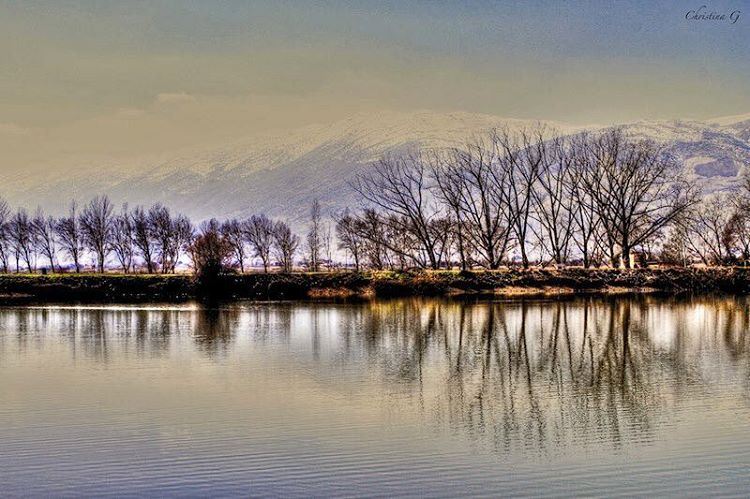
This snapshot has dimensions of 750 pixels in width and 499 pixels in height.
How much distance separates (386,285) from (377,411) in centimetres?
4475

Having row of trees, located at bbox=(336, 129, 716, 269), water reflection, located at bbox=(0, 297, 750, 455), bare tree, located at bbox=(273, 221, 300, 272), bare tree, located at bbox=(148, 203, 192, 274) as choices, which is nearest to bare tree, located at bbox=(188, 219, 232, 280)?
→ row of trees, located at bbox=(336, 129, 716, 269)

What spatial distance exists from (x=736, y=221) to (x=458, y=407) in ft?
241

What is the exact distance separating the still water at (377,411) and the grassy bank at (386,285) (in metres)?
26.8

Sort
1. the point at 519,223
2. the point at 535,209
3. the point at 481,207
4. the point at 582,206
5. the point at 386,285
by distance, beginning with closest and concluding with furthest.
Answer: the point at 386,285 → the point at 519,223 → the point at 582,206 → the point at 481,207 → the point at 535,209

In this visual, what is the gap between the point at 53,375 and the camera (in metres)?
23.5

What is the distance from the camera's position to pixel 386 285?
63031mm

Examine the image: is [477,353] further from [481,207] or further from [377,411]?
[481,207]

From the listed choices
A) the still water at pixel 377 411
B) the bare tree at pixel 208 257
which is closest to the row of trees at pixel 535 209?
the bare tree at pixel 208 257

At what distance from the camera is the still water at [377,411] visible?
1346cm

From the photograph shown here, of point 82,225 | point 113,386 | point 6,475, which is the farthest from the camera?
point 82,225

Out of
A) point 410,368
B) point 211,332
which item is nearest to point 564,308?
point 211,332

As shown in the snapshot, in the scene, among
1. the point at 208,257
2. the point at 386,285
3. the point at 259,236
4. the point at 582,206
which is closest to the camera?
the point at 386,285

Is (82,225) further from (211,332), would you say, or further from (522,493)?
A: (522,493)

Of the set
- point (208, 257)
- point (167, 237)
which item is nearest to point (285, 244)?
point (167, 237)
